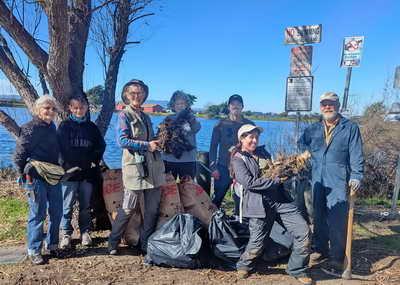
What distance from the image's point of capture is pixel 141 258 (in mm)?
3410

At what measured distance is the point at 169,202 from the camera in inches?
148

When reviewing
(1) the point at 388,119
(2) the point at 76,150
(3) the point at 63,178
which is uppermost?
(1) the point at 388,119

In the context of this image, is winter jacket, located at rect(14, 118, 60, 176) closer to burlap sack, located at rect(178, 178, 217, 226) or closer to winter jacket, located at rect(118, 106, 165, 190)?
winter jacket, located at rect(118, 106, 165, 190)

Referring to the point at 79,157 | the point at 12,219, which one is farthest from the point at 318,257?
the point at 12,219

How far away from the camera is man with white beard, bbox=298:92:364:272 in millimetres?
3299

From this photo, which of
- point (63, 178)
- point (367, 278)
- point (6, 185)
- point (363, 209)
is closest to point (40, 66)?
point (63, 178)

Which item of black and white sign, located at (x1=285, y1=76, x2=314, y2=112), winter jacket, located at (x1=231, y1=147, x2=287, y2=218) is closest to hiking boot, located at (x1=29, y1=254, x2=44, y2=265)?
winter jacket, located at (x1=231, y1=147, x2=287, y2=218)

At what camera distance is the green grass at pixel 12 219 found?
4016 millimetres

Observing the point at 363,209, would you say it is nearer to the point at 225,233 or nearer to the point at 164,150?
the point at 225,233

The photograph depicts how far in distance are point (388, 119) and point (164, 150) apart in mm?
7103

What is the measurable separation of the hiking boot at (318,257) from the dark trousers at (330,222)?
0.04m

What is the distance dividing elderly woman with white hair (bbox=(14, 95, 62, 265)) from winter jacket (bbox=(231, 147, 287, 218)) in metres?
1.96

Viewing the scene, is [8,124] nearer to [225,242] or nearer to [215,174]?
[215,174]

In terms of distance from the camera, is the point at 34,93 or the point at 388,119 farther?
the point at 388,119
